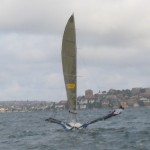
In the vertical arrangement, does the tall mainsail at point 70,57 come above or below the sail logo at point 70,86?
above

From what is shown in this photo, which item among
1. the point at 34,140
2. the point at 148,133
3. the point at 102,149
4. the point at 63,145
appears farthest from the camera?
the point at 148,133

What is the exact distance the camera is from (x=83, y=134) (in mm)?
48406

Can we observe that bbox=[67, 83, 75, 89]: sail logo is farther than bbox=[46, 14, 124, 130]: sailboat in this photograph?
Yes

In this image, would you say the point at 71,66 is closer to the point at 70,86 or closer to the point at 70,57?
the point at 70,57

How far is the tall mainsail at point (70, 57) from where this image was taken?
51469 mm

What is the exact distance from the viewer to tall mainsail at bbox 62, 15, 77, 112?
5147 cm

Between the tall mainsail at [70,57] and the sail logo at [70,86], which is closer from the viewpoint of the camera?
the tall mainsail at [70,57]

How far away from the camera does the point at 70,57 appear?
51.8 meters

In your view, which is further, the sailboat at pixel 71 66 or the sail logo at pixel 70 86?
the sail logo at pixel 70 86

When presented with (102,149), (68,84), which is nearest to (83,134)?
(68,84)

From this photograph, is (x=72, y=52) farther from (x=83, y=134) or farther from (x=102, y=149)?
(x=102, y=149)

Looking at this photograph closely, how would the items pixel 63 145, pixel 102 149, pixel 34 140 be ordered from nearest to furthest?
pixel 102 149 → pixel 63 145 → pixel 34 140

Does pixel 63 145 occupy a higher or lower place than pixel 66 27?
lower

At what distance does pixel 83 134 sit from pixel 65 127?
3991 mm
